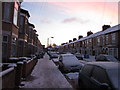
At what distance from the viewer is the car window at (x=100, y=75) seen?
5555 mm

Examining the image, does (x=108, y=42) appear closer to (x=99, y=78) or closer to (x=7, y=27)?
(x=7, y=27)

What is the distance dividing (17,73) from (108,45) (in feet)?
111

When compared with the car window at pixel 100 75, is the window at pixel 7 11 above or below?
above

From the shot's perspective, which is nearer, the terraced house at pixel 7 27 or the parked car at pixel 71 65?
the terraced house at pixel 7 27

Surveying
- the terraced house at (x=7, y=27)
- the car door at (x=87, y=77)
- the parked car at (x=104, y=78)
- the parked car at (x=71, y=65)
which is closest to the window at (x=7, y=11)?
the terraced house at (x=7, y=27)

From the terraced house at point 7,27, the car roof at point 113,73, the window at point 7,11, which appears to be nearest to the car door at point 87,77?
the car roof at point 113,73

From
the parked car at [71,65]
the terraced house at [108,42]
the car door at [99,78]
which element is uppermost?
the terraced house at [108,42]

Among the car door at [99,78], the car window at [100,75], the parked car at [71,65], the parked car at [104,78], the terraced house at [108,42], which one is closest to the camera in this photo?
the parked car at [104,78]

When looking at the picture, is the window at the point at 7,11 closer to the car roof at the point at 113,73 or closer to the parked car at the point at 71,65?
the parked car at the point at 71,65

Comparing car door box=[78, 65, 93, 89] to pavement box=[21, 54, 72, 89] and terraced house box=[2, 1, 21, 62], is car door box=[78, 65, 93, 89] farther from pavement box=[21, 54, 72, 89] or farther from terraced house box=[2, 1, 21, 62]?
terraced house box=[2, 1, 21, 62]

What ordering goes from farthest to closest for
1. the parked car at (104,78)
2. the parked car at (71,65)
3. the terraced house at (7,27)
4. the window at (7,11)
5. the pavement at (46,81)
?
the parked car at (71,65)
the window at (7,11)
the terraced house at (7,27)
the pavement at (46,81)
the parked car at (104,78)

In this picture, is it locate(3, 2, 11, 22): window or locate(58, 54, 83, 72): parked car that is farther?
locate(58, 54, 83, 72): parked car

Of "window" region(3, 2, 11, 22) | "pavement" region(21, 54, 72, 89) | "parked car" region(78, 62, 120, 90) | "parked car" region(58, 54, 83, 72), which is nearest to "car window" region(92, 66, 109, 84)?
"parked car" region(78, 62, 120, 90)

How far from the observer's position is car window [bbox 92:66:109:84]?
5555 millimetres
